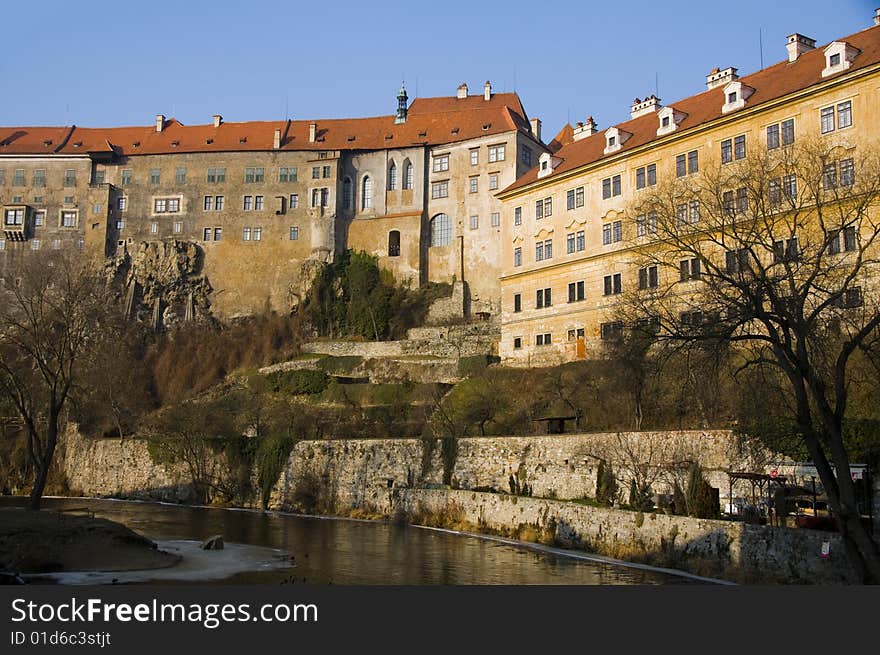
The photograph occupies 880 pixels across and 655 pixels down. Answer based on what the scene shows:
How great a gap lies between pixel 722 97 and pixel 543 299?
1229 centimetres

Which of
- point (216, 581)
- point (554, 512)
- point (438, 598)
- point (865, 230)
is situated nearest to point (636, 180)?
point (865, 230)

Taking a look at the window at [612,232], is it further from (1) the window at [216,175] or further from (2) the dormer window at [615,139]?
(1) the window at [216,175]

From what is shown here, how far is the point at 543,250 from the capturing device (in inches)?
1747

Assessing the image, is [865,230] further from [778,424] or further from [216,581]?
[216,581]

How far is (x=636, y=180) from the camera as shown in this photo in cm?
4044

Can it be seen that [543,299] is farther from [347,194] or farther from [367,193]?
[347,194]

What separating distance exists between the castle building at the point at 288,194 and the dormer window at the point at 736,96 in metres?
21.4

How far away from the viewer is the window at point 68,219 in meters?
66.1

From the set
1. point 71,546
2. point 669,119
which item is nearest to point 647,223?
point 71,546

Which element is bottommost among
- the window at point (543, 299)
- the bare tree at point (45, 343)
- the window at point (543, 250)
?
the bare tree at point (45, 343)

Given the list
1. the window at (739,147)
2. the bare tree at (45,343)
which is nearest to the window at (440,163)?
the bare tree at (45,343)

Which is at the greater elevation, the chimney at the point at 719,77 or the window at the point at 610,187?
the chimney at the point at 719,77

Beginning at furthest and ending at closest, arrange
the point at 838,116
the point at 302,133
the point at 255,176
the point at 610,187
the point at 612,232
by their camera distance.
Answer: the point at 302,133
the point at 255,176
the point at 610,187
the point at 612,232
the point at 838,116

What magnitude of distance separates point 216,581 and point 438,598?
1006 centimetres
